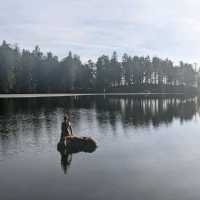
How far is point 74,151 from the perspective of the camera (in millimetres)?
27484

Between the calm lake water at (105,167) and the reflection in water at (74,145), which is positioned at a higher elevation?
the reflection in water at (74,145)

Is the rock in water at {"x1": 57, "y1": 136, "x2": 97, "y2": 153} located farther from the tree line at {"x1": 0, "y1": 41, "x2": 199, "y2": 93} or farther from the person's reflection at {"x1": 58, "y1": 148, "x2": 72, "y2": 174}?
the tree line at {"x1": 0, "y1": 41, "x2": 199, "y2": 93}

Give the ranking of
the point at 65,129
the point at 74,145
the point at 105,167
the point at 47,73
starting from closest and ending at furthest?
the point at 105,167 → the point at 74,145 → the point at 65,129 → the point at 47,73

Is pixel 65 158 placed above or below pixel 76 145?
below

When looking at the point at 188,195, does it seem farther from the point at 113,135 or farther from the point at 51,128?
the point at 51,128

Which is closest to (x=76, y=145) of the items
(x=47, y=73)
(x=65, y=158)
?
(x=65, y=158)

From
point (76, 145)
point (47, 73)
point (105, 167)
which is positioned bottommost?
point (105, 167)

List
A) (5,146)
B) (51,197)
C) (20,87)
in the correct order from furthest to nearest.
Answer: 1. (20,87)
2. (5,146)
3. (51,197)

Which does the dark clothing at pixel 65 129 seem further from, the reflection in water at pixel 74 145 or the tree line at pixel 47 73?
the tree line at pixel 47 73

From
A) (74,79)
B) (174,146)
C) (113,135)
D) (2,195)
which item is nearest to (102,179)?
(2,195)

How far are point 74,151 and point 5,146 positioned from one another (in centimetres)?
634

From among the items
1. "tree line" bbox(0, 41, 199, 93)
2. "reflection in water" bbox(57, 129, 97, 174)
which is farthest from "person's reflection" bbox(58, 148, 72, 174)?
"tree line" bbox(0, 41, 199, 93)

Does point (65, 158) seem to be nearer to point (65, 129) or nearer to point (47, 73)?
point (65, 129)

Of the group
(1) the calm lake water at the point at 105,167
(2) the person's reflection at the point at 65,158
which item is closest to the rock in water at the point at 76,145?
(2) the person's reflection at the point at 65,158
